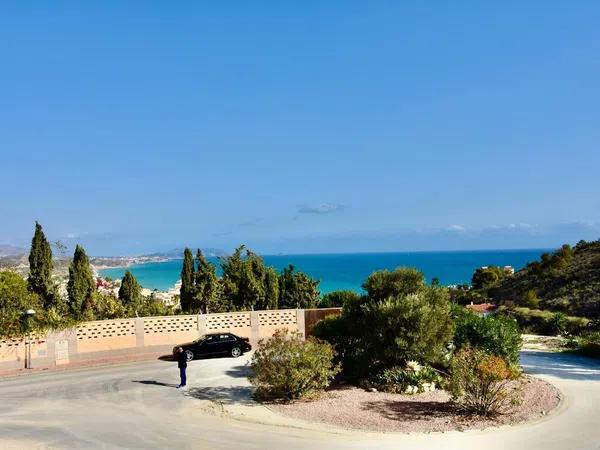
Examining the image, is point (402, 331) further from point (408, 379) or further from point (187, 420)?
point (187, 420)

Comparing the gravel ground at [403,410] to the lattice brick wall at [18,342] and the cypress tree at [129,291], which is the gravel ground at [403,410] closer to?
the lattice brick wall at [18,342]

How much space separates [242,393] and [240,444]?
196 inches

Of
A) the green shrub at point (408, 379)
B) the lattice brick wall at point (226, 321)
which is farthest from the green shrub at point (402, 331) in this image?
the lattice brick wall at point (226, 321)

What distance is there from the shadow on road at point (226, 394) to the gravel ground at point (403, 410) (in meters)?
1.39

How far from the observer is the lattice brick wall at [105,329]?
24.1 metres

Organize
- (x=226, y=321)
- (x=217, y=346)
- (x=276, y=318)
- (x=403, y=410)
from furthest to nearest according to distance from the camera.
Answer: (x=276, y=318) → (x=226, y=321) → (x=217, y=346) → (x=403, y=410)

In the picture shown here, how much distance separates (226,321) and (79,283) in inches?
318

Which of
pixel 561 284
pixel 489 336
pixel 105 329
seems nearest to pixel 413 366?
Result: pixel 489 336

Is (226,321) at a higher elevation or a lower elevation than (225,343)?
higher

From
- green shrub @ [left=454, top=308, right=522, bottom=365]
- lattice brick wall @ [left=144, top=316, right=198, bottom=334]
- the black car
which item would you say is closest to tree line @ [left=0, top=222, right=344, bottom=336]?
lattice brick wall @ [left=144, top=316, right=198, bottom=334]

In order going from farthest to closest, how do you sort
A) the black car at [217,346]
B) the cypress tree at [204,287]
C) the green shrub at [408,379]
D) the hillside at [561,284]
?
the hillside at [561,284] → the cypress tree at [204,287] → the black car at [217,346] → the green shrub at [408,379]

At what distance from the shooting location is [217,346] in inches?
959

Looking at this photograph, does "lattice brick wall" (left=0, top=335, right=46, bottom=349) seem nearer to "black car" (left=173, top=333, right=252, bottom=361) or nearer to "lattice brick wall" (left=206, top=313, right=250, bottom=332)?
"black car" (left=173, top=333, right=252, bottom=361)

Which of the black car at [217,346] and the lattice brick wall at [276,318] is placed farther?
the lattice brick wall at [276,318]
